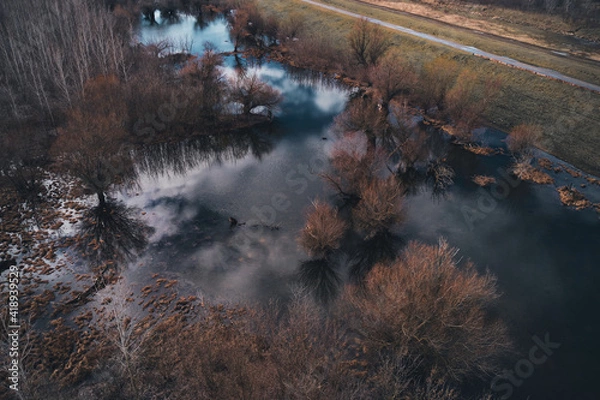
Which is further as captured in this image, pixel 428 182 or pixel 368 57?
pixel 368 57

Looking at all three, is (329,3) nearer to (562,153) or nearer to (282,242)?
(562,153)

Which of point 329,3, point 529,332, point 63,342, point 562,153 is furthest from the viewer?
point 329,3

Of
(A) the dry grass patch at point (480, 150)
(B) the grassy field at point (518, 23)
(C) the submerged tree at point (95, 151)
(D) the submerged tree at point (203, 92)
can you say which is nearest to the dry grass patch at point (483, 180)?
(A) the dry grass patch at point (480, 150)

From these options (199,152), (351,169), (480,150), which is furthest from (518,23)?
(199,152)

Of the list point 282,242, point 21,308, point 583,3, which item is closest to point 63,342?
point 21,308

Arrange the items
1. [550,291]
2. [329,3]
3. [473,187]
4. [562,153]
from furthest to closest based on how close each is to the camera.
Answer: [329,3], [562,153], [473,187], [550,291]

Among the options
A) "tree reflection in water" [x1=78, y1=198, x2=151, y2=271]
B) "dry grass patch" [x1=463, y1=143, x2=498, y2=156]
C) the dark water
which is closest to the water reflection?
the dark water

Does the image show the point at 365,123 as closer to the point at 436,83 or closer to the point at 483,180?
the point at 483,180
